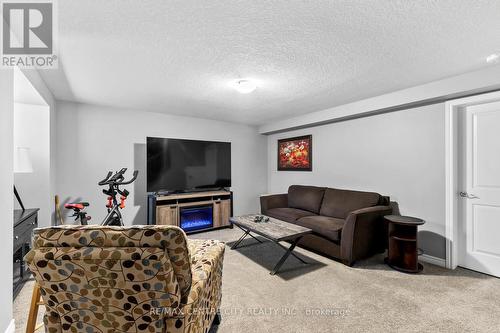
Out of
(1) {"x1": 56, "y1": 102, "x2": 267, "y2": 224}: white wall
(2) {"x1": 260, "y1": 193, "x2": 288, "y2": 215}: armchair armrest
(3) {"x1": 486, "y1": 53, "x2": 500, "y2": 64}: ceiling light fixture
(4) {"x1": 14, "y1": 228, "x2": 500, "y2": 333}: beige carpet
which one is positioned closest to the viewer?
(4) {"x1": 14, "y1": 228, "x2": 500, "y2": 333}: beige carpet

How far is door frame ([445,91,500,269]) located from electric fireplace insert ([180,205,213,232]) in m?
3.69

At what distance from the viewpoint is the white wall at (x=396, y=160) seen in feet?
9.71

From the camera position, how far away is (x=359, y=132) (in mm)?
3881

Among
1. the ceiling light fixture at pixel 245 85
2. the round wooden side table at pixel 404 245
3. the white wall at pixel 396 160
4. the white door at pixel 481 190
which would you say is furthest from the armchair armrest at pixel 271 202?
the white door at pixel 481 190

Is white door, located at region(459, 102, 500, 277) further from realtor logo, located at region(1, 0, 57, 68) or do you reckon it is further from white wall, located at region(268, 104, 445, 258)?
realtor logo, located at region(1, 0, 57, 68)

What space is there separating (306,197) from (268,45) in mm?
3017

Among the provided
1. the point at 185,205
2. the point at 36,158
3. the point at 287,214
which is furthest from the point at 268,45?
the point at 36,158

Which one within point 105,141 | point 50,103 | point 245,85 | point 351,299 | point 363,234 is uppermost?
point 245,85

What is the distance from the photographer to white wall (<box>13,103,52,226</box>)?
2965 mm

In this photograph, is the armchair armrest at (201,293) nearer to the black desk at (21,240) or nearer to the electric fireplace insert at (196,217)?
the black desk at (21,240)

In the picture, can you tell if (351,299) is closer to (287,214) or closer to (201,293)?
(201,293)

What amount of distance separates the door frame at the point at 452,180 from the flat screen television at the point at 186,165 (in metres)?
3.66

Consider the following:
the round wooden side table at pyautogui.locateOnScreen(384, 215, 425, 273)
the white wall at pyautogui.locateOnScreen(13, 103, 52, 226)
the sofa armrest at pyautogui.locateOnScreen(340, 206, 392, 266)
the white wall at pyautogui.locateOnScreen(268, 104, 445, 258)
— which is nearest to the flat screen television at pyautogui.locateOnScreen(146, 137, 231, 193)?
the white wall at pyautogui.locateOnScreen(13, 103, 52, 226)

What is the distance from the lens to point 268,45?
1928mm
